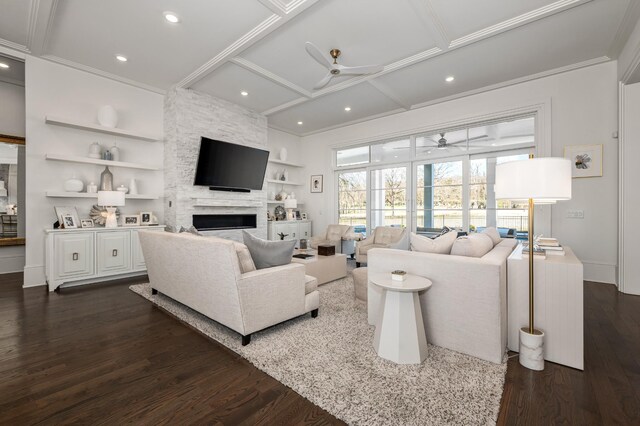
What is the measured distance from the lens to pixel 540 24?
319 centimetres

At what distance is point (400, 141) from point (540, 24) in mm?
3165

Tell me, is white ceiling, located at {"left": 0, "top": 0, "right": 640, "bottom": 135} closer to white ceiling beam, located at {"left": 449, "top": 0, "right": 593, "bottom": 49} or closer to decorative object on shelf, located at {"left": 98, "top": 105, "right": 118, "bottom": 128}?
white ceiling beam, located at {"left": 449, "top": 0, "right": 593, "bottom": 49}

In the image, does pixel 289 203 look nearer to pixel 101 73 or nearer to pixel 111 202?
pixel 111 202

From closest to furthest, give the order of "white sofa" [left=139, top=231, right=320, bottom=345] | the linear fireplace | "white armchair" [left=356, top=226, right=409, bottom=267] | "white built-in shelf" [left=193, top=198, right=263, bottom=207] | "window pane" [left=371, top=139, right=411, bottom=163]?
"white sofa" [left=139, top=231, right=320, bottom=345] → "white armchair" [left=356, top=226, right=409, bottom=267] → "white built-in shelf" [left=193, top=198, right=263, bottom=207] → the linear fireplace → "window pane" [left=371, top=139, right=411, bottom=163]

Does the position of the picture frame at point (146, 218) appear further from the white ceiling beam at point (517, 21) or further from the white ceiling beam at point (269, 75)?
the white ceiling beam at point (517, 21)

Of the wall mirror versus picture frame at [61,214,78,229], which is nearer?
picture frame at [61,214,78,229]

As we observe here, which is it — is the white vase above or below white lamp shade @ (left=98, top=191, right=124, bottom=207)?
above

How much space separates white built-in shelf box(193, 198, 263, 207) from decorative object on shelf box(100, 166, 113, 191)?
4.20ft

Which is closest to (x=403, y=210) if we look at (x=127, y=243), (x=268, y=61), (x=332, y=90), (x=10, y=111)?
(x=332, y=90)

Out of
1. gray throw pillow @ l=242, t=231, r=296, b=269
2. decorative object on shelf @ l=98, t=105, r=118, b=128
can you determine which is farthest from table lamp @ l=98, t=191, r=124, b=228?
gray throw pillow @ l=242, t=231, r=296, b=269

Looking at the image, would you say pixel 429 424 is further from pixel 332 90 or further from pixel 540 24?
pixel 332 90

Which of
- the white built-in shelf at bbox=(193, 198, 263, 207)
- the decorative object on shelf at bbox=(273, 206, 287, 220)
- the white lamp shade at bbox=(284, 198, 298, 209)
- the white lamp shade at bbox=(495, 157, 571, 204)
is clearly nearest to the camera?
the white lamp shade at bbox=(495, 157, 571, 204)

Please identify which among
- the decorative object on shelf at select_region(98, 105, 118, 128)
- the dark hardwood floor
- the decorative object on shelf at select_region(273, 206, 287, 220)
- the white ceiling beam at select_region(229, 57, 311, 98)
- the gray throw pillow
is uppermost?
the white ceiling beam at select_region(229, 57, 311, 98)

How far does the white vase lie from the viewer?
4.20m
